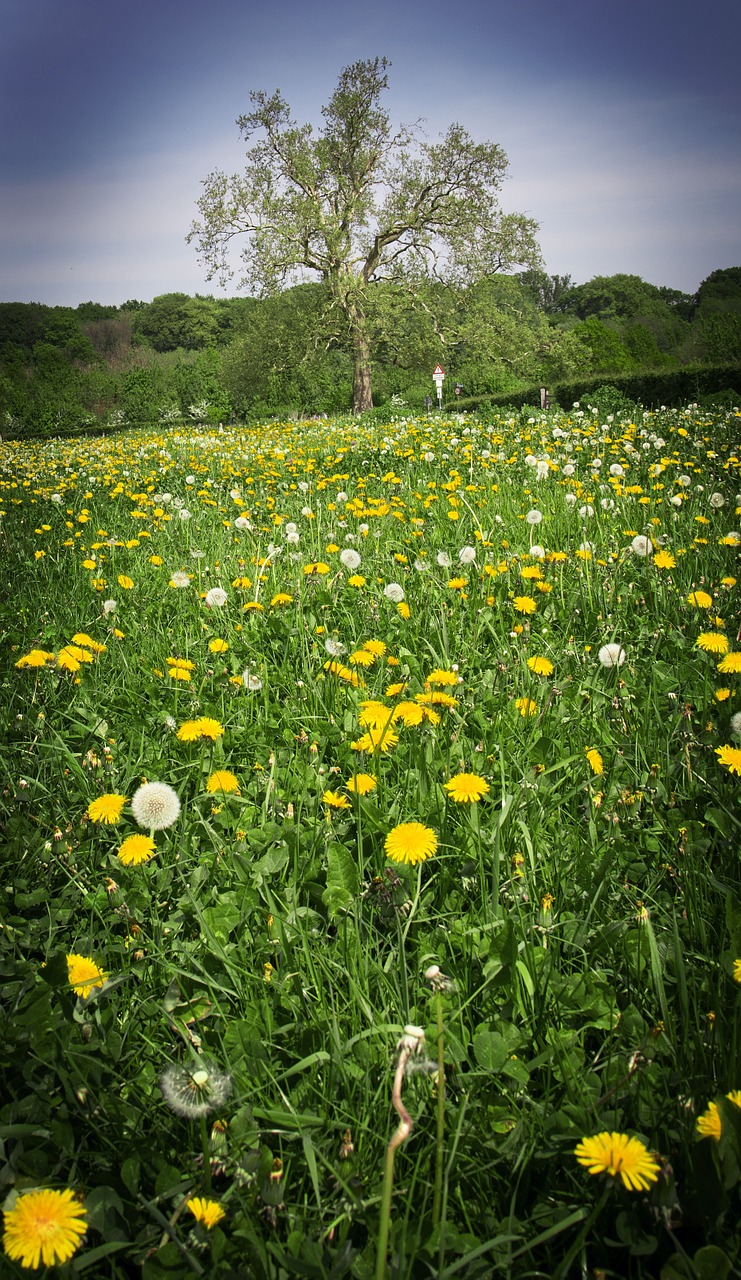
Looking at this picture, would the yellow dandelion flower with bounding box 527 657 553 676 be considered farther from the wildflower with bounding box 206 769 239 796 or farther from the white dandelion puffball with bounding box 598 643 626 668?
the wildflower with bounding box 206 769 239 796

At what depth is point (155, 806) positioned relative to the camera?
48.2 inches

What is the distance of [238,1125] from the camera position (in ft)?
2.67

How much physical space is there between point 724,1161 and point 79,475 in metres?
7.01

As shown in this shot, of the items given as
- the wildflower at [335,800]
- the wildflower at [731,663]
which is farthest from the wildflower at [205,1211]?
the wildflower at [731,663]

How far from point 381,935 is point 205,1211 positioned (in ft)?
1.66

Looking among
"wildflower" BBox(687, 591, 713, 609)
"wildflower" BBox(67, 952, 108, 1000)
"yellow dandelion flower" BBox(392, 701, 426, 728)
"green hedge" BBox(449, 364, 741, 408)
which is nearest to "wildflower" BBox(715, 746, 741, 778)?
"yellow dandelion flower" BBox(392, 701, 426, 728)

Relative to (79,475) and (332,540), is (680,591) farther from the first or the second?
(79,475)

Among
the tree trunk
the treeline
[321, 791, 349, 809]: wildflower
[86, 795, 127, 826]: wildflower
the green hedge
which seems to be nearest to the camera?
[86, 795, 127, 826]: wildflower

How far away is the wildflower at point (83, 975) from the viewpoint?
966mm

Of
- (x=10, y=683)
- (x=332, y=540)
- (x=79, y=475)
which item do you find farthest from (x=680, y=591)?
(x=79, y=475)

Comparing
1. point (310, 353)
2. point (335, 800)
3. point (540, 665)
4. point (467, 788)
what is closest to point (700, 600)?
point (540, 665)

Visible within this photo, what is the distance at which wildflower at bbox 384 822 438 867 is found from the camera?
3.36 ft

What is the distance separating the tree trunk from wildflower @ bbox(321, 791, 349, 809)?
2213 centimetres

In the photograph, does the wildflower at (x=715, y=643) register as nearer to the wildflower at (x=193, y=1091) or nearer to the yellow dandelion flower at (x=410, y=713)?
the yellow dandelion flower at (x=410, y=713)
